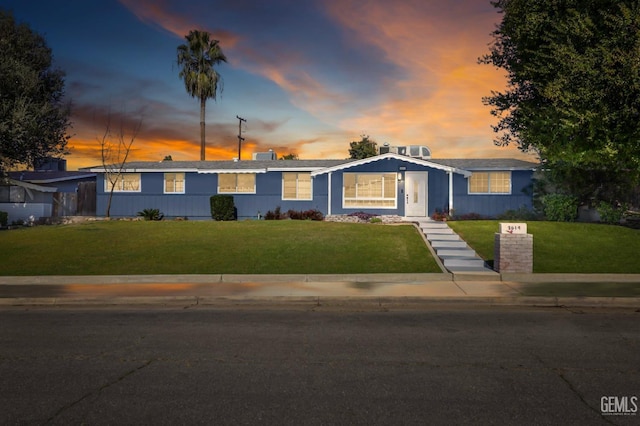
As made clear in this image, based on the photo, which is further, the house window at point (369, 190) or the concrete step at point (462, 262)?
the house window at point (369, 190)

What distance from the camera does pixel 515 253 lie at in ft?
46.2

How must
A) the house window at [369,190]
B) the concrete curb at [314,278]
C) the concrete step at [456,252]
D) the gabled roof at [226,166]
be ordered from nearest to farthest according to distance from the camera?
the concrete curb at [314,278]
the concrete step at [456,252]
the house window at [369,190]
the gabled roof at [226,166]

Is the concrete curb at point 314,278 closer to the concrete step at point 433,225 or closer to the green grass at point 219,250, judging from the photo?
the green grass at point 219,250

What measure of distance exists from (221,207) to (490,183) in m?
15.5

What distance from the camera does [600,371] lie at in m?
6.01

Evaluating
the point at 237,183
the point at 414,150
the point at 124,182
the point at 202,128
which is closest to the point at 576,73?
the point at 414,150

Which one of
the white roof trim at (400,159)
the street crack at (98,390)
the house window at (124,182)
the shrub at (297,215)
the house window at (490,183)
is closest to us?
the street crack at (98,390)

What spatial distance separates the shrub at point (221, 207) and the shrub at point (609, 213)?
746 inches

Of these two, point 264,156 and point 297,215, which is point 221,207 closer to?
point 297,215

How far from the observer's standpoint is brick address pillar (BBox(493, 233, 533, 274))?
1402cm

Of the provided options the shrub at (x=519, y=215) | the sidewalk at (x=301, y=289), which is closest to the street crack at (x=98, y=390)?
the sidewalk at (x=301, y=289)

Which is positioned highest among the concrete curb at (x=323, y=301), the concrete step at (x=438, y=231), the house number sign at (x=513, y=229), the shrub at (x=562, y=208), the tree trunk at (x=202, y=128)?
the tree trunk at (x=202, y=128)

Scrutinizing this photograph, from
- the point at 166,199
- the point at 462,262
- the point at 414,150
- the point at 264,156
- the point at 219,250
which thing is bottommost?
the point at 462,262

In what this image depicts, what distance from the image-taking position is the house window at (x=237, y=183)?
31688mm
